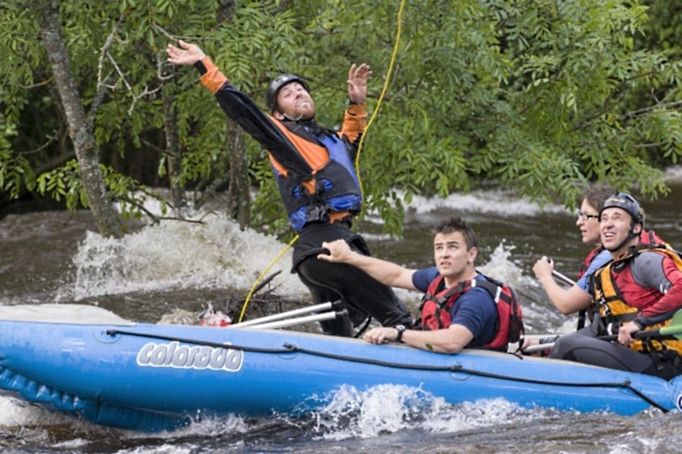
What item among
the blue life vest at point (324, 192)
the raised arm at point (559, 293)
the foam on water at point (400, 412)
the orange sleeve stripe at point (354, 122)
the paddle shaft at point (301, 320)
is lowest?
the foam on water at point (400, 412)

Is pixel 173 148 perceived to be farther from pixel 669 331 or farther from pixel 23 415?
pixel 669 331

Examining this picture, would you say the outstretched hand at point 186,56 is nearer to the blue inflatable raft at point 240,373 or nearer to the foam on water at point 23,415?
the blue inflatable raft at point 240,373

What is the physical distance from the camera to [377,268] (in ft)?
19.2

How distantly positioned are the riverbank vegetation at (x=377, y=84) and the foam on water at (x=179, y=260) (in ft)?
0.56

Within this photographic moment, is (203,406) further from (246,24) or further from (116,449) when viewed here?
(246,24)

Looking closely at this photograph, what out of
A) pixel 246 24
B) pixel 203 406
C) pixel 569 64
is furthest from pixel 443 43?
pixel 203 406

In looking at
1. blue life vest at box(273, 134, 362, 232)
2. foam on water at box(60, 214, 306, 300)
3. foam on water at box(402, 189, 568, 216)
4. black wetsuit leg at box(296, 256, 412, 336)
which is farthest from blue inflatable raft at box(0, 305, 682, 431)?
foam on water at box(402, 189, 568, 216)

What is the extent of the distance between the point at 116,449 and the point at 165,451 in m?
0.27

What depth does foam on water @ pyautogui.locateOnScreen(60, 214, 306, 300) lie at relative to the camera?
9312mm

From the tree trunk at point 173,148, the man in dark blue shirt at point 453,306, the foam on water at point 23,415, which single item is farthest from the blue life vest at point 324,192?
the tree trunk at point 173,148

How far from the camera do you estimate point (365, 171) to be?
908 centimetres

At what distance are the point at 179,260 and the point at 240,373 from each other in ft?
14.3

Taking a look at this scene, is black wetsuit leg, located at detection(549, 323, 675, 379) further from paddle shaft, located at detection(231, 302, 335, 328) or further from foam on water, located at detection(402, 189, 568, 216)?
foam on water, located at detection(402, 189, 568, 216)

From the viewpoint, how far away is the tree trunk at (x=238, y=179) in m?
9.23
